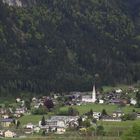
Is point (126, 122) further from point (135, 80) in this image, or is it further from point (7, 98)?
point (135, 80)

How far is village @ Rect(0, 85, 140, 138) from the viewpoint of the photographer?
314 feet

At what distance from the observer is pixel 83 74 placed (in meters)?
156

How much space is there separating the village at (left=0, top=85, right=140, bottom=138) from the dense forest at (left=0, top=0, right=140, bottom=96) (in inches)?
324

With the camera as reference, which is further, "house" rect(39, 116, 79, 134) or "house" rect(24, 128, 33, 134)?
"house" rect(39, 116, 79, 134)

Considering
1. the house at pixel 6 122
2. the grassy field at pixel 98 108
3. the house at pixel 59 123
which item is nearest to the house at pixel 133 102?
the grassy field at pixel 98 108

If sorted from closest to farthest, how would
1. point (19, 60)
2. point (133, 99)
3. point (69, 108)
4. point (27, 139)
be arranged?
1. point (27, 139)
2. point (69, 108)
3. point (133, 99)
4. point (19, 60)

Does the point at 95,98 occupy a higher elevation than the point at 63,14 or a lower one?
lower

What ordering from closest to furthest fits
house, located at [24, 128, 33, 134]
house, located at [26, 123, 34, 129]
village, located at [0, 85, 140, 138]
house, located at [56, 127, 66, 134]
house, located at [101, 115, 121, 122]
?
1. house, located at [24, 128, 33, 134]
2. house, located at [56, 127, 66, 134]
3. village, located at [0, 85, 140, 138]
4. house, located at [26, 123, 34, 129]
5. house, located at [101, 115, 121, 122]

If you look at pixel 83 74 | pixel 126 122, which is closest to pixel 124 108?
pixel 126 122

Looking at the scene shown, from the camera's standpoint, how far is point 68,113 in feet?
357

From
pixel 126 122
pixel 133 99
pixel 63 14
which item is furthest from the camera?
pixel 63 14

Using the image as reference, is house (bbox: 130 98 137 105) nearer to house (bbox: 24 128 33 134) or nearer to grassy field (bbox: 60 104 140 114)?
grassy field (bbox: 60 104 140 114)

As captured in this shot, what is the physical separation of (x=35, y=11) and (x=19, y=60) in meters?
32.9

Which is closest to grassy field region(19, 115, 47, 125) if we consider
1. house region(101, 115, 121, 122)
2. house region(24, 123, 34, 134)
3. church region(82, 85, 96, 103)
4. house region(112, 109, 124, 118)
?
house region(24, 123, 34, 134)
